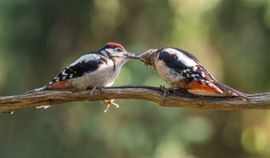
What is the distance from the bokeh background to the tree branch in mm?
4416

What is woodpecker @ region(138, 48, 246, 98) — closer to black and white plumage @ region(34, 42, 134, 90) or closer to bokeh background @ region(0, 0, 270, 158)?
black and white plumage @ region(34, 42, 134, 90)

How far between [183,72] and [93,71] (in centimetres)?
58

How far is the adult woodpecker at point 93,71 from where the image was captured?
4703 mm

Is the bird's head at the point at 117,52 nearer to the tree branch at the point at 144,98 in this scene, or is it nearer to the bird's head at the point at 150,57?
the bird's head at the point at 150,57

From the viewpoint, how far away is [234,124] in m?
10.5

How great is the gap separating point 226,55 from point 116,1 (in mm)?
1482

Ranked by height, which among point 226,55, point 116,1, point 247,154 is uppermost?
point 116,1

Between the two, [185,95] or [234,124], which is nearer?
[185,95]

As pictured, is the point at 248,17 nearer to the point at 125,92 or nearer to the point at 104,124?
the point at 104,124

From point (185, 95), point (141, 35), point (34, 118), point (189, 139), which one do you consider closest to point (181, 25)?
point (141, 35)

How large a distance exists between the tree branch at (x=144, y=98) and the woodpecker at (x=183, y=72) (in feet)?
0.27

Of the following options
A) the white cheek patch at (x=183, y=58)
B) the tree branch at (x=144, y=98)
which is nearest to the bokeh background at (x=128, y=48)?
the white cheek patch at (x=183, y=58)

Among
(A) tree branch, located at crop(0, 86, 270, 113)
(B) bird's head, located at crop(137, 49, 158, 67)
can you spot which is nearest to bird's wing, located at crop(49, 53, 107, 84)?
(B) bird's head, located at crop(137, 49, 158, 67)

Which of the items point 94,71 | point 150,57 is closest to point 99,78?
point 94,71
